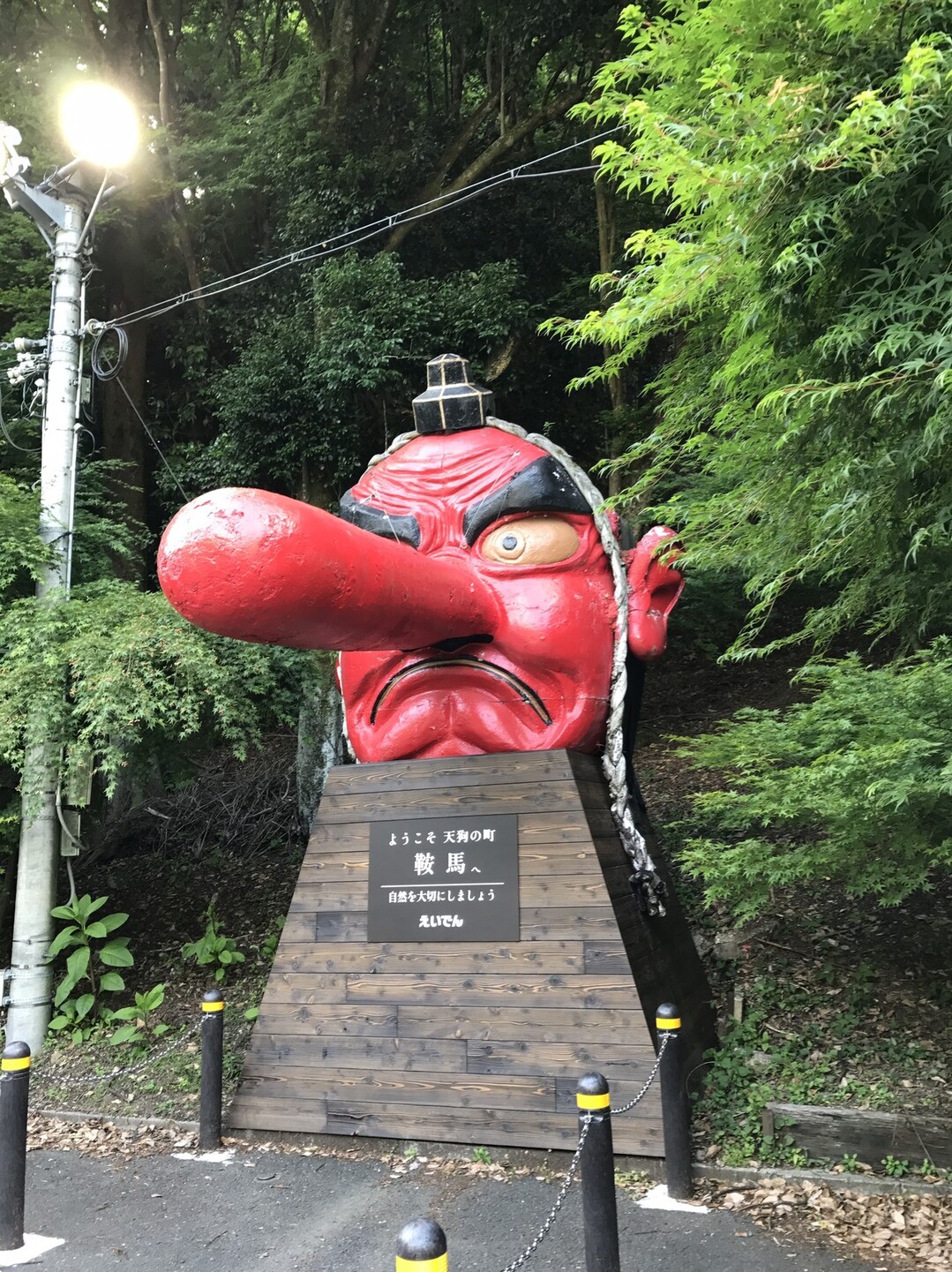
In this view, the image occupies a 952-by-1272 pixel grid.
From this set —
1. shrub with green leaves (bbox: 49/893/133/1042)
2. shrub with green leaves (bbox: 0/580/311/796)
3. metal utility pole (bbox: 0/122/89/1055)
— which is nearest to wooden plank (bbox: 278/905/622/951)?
shrub with green leaves (bbox: 0/580/311/796)

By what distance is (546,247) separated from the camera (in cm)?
1279

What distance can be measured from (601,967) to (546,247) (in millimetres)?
10563

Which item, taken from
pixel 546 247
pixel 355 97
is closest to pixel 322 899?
pixel 546 247

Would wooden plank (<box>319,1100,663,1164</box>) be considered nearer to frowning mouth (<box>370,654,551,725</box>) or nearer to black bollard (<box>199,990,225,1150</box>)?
black bollard (<box>199,990,225,1150</box>)

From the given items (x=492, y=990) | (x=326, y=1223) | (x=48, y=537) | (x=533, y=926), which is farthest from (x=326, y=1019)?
(x=48, y=537)

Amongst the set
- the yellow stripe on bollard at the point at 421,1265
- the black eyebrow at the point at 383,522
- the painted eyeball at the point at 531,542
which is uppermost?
the black eyebrow at the point at 383,522

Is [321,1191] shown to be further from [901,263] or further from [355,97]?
[355,97]

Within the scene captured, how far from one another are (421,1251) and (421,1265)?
3 centimetres

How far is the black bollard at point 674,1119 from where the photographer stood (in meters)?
4.04

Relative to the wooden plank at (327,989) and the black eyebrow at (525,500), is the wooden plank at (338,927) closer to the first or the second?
the wooden plank at (327,989)

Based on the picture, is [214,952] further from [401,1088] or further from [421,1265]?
[421,1265]

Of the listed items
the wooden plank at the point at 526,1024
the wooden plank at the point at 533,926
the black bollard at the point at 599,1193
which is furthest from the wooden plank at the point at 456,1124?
the black bollard at the point at 599,1193

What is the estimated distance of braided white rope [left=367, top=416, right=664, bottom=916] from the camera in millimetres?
5184

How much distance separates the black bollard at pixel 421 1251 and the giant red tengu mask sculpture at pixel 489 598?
2641 mm
